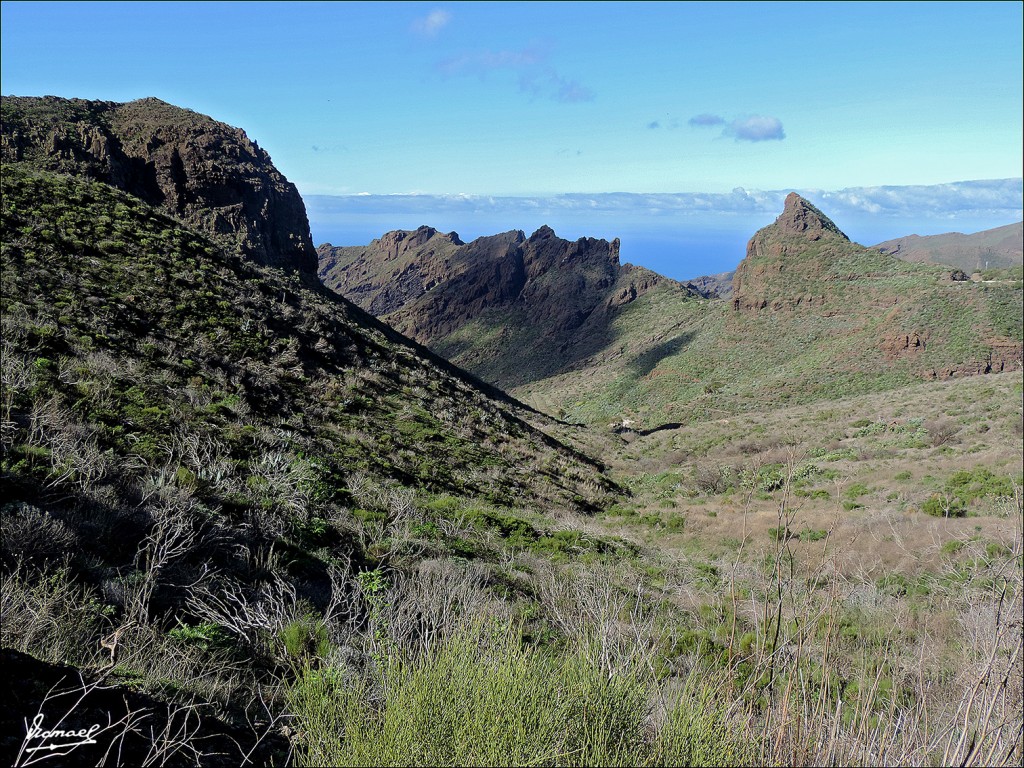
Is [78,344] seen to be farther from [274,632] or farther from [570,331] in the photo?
[570,331]

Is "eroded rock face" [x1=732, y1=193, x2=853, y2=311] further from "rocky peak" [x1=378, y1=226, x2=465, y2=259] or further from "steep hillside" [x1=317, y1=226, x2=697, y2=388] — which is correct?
"rocky peak" [x1=378, y1=226, x2=465, y2=259]

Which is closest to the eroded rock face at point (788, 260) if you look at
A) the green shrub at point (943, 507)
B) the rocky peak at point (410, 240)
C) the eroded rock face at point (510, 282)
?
the eroded rock face at point (510, 282)

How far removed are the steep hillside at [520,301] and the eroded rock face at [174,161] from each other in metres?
35.3

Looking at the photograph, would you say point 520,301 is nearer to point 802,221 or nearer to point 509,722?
point 802,221

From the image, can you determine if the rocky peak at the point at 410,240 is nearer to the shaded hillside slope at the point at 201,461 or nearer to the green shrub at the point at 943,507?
the shaded hillside slope at the point at 201,461

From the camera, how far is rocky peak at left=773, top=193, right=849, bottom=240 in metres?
54.3

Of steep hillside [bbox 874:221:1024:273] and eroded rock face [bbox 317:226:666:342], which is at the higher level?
Result: steep hillside [bbox 874:221:1024:273]

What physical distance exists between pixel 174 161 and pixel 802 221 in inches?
2176

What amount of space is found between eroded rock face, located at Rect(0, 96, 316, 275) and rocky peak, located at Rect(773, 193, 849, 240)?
4663 cm

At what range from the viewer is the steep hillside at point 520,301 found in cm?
7025

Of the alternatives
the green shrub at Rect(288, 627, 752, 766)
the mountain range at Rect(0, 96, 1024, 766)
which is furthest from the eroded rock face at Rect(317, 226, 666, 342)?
the green shrub at Rect(288, 627, 752, 766)

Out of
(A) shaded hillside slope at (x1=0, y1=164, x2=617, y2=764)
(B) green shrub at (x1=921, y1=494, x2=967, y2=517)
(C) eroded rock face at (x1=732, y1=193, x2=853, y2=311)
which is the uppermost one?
(C) eroded rock face at (x1=732, y1=193, x2=853, y2=311)

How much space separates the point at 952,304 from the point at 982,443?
3093 cm

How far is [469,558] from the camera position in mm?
7906
